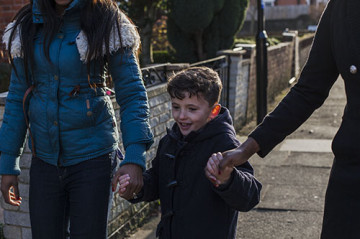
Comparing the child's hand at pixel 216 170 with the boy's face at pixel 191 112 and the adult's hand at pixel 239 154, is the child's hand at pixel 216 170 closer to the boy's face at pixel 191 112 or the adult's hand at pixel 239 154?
the adult's hand at pixel 239 154

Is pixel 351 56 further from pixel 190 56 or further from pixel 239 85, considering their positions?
pixel 190 56

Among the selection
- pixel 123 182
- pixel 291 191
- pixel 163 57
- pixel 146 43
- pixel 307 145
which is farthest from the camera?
pixel 163 57

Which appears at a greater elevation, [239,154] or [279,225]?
[239,154]

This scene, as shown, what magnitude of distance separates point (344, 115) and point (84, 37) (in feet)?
4.16

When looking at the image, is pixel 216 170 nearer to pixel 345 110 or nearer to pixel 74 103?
pixel 345 110

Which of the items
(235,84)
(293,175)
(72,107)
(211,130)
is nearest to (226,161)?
(211,130)

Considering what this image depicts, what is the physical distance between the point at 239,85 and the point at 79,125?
720cm

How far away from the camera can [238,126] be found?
9828 millimetres

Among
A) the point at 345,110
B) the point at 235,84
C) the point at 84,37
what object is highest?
the point at 84,37

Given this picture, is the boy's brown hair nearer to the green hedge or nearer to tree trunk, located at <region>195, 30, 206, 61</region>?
the green hedge

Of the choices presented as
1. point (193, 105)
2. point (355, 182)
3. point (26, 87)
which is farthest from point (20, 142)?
point (355, 182)

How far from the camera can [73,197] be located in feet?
9.20

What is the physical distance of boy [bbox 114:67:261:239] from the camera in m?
2.70

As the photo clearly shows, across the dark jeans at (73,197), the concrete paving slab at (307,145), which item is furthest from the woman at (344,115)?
the concrete paving slab at (307,145)
